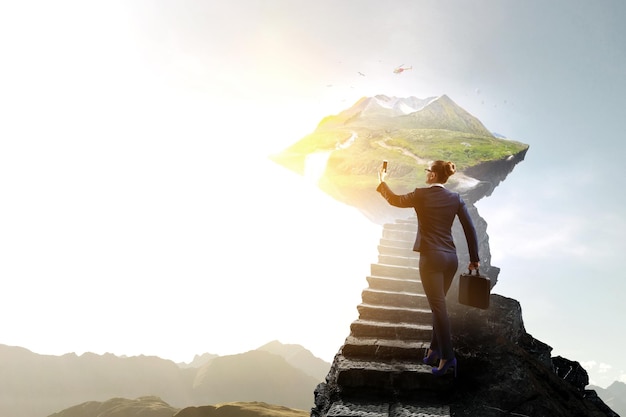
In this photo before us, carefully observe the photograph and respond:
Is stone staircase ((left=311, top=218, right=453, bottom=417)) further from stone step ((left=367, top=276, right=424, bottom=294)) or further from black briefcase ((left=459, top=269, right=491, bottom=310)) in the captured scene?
black briefcase ((left=459, top=269, right=491, bottom=310))

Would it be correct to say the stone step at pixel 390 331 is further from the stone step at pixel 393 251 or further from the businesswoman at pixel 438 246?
the stone step at pixel 393 251

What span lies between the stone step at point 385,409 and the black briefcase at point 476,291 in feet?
4.21

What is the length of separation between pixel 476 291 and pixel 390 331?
1846 millimetres

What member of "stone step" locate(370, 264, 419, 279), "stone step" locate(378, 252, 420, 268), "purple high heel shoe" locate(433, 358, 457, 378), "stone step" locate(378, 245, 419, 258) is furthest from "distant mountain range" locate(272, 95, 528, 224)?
"purple high heel shoe" locate(433, 358, 457, 378)

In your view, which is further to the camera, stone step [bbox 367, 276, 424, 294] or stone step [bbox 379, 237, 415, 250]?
stone step [bbox 379, 237, 415, 250]

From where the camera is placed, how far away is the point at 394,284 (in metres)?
7.32

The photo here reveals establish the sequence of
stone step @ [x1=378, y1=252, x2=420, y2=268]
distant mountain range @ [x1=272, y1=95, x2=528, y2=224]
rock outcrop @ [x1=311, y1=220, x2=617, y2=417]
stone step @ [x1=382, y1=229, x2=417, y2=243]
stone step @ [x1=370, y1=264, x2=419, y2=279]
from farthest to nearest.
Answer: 1. distant mountain range @ [x1=272, y1=95, x2=528, y2=224]
2. stone step @ [x1=382, y1=229, x2=417, y2=243]
3. stone step @ [x1=378, y1=252, x2=420, y2=268]
4. stone step @ [x1=370, y1=264, x2=419, y2=279]
5. rock outcrop @ [x1=311, y1=220, x2=617, y2=417]

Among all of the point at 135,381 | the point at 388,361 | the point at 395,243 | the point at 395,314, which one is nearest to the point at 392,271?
the point at 395,314

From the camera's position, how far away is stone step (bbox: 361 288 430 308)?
6.56 meters

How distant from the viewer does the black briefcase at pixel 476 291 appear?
4.28m

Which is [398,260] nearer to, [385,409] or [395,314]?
[395,314]

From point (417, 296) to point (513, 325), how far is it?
66.3 inches

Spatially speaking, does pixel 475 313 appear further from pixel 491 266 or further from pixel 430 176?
pixel 491 266

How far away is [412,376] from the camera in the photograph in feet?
14.4
